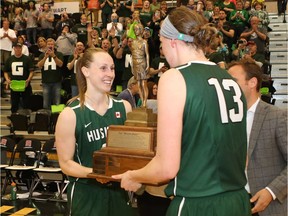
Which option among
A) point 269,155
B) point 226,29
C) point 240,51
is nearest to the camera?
point 269,155

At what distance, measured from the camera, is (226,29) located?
13.1 m

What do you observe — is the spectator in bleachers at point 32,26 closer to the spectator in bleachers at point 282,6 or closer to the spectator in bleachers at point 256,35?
the spectator in bleachers at point 256,35

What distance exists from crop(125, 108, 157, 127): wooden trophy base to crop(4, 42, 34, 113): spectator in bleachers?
374 inches

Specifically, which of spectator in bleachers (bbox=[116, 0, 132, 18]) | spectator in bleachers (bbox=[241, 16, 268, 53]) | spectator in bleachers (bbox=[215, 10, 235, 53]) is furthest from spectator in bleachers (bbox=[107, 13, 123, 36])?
spectator in bleachers (bbox=[241, 16, 268, 53])

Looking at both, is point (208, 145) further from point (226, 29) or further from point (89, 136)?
point (226, 29)

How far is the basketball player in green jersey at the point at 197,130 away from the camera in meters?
2.03

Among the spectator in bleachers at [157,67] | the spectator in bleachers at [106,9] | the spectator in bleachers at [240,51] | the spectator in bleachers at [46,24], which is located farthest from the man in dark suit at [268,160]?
the spectator in bleachers at [106,9]

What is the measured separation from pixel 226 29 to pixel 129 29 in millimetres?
3528

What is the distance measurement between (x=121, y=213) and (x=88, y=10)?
1491cm

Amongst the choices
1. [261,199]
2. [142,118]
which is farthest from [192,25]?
[261,199]

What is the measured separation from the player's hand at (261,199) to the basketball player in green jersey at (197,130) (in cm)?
72

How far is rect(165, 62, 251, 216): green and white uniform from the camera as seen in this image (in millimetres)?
2061

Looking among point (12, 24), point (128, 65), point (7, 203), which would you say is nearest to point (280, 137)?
point (7, 203)

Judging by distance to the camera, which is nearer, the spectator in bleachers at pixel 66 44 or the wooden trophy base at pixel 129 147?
the wooden trophy base at pixel 129 147
